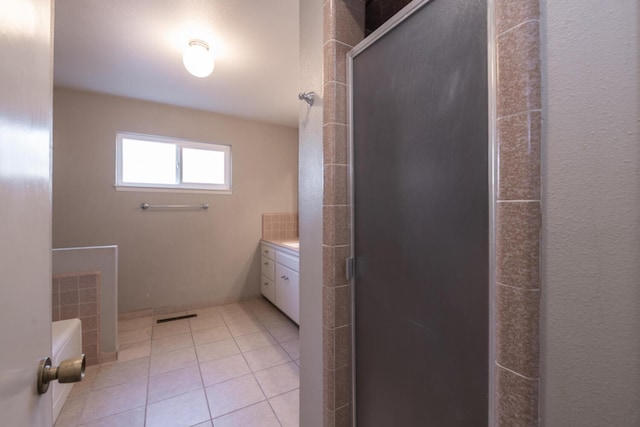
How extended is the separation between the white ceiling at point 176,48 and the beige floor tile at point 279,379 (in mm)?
2478

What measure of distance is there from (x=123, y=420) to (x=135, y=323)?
1459 millimetres

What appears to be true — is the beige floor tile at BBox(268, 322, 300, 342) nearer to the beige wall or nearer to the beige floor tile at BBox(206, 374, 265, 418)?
the beige floor tile at BBox(206, 374, 265, 418)

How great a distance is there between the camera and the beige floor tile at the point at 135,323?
2.61 metres

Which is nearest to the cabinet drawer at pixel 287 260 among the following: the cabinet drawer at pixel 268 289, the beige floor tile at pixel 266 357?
the cabinet drawer at pixel 268 289

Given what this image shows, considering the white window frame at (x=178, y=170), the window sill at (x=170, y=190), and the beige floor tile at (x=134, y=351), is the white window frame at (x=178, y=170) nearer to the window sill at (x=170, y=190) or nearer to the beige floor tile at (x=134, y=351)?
the window sill at (x=170, y=190)

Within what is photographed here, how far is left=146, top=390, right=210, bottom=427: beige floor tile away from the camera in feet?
4.89

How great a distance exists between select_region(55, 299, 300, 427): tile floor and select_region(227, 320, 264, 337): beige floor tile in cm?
1

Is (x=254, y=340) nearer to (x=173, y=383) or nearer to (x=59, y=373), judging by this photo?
(x=173, y=383)

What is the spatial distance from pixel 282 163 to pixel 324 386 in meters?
3.06

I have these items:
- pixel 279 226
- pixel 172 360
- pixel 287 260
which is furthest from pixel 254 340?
pixel 279 226

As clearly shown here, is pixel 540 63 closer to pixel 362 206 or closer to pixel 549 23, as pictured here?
pixel 549 23

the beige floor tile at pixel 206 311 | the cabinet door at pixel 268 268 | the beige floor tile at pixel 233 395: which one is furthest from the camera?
the cabinet door at pixel 268 268

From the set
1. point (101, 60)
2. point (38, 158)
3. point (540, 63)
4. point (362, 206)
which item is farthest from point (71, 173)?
point (540, 63)

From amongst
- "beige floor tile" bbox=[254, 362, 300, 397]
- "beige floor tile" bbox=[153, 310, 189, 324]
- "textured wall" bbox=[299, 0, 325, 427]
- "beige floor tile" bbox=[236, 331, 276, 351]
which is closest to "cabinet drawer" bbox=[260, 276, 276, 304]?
"beige floor tile" bbox=[236, 331, 276, 351]
